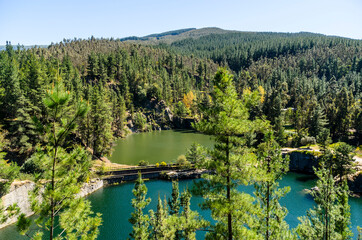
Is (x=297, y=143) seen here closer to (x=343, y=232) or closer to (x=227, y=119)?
(x=343, y=232)

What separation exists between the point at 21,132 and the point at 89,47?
130 m

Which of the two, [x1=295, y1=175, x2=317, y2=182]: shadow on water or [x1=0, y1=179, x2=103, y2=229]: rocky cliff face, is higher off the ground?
[x1=0, y1=179, x2=103, y2=229]: rocky cliff face

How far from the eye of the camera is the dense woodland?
10125 mm

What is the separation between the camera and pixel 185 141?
76.1 metres

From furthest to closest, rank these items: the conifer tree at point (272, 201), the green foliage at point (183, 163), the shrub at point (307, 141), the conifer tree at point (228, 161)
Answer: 1. the shrub at point (307, 141)
2. the green foliage at point (183, 163)
3. the conifer tree at point (272, 201)
4. the conifer tree at point (228, 161)

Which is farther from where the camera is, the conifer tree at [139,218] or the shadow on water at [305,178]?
the shadow on water at [305,178]

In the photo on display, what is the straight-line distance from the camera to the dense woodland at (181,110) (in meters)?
10.1

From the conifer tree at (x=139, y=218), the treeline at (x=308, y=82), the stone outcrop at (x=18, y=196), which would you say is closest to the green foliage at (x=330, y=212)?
the conifer tree at (x=139, y=218)

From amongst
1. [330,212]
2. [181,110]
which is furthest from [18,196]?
[181,110]

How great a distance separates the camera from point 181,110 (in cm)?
10131

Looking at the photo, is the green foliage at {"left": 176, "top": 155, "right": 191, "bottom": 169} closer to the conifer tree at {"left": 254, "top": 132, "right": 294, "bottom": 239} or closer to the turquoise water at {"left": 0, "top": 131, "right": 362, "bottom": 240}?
the turquoise water at {"left": 0, "top": 131, "right": 362, "bottom": 240}

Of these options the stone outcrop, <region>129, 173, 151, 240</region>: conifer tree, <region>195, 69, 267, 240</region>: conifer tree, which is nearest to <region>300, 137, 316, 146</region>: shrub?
<region>129, 173, 151, 240</region>: conifer tree

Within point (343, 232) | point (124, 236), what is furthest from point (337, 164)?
point (124, 236)

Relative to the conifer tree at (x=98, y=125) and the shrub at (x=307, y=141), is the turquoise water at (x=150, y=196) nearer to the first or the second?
the conifer tree at (x=98, y=125)
